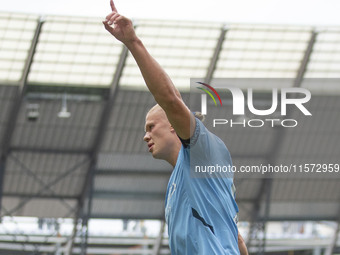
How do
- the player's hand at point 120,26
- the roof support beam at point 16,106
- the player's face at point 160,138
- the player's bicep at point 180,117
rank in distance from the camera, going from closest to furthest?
the player's hand at point 120,26 → the player's bicep at point 180,117 → the player's face at point 160,138 → the roof support beam at point 16,106

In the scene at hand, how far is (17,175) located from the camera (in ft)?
86.8

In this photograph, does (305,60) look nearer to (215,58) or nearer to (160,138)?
(215,58)

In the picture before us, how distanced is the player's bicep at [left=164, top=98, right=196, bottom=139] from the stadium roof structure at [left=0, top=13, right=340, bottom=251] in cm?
1982

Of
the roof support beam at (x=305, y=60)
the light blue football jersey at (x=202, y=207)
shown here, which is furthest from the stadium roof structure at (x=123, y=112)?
the light blue football jersey at (x=202, y=207)

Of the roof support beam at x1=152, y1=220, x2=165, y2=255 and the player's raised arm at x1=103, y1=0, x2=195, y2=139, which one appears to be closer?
the player's raised arm at x1=103, y1=0, x2=195, y2=139

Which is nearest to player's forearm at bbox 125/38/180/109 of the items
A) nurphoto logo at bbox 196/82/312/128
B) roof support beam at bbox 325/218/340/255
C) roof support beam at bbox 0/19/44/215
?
nurphoto logo at bbox 196/82/312/128

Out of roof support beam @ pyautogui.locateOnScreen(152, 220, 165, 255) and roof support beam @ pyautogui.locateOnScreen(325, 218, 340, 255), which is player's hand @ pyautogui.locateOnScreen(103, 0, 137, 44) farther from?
roof support beam @ pyautogui.locateOnScreen(325, 218, 340, 255)

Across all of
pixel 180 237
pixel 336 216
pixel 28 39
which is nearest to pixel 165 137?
pixel 180 237

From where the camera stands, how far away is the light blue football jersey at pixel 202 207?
4.89 m

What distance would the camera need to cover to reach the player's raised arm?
455 centimetres

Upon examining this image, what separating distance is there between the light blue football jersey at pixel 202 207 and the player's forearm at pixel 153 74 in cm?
27

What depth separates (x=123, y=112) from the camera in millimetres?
26328

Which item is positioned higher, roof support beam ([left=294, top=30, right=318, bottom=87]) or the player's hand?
roof support beam ([left=294, top=30, right=318, bottom=87])

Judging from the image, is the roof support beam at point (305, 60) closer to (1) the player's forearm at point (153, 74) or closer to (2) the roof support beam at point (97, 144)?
(2) the roof support beam at point (97, 144)
